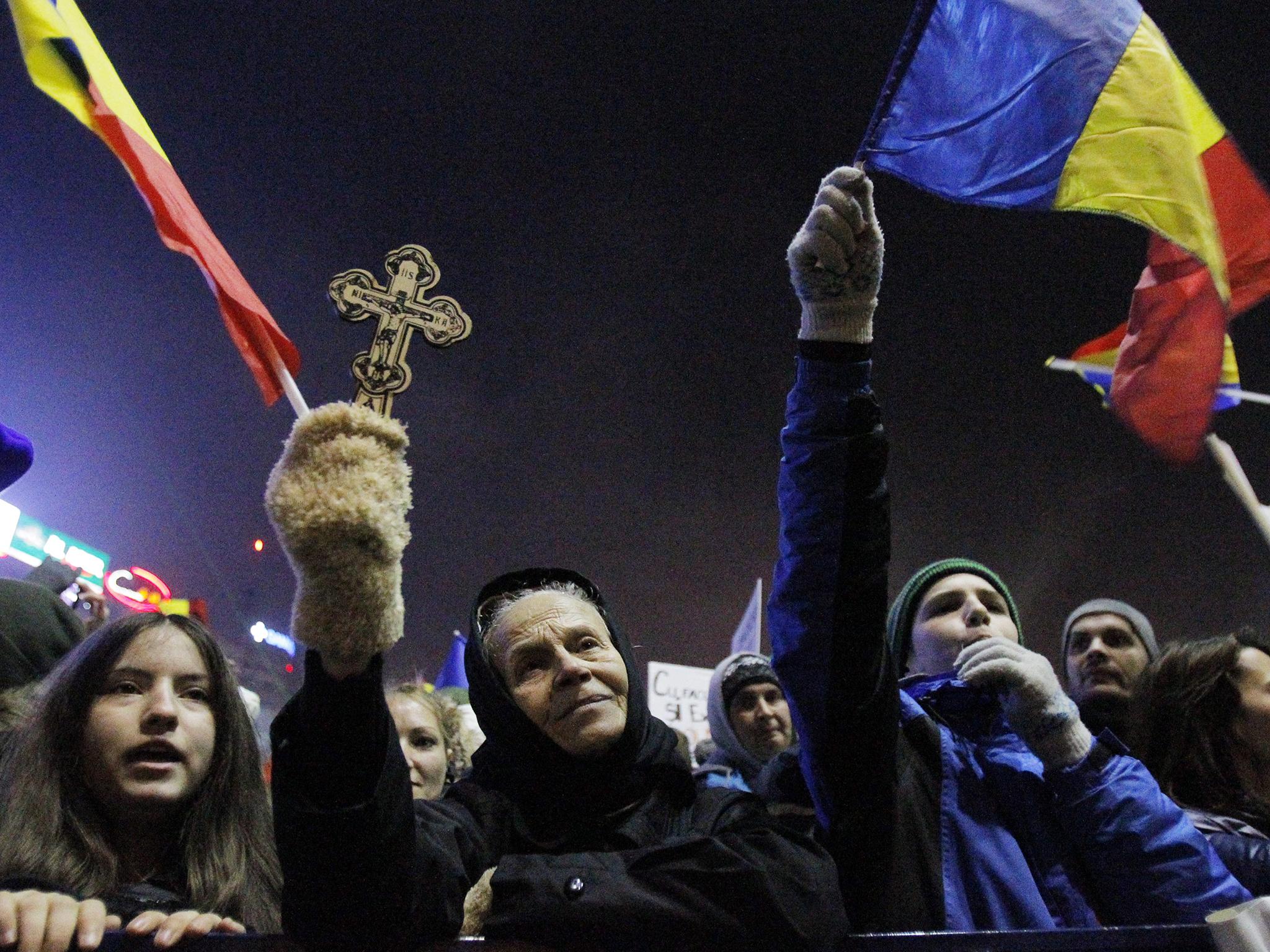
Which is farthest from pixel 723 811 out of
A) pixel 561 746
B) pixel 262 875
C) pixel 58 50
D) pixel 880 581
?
pixel 58 50

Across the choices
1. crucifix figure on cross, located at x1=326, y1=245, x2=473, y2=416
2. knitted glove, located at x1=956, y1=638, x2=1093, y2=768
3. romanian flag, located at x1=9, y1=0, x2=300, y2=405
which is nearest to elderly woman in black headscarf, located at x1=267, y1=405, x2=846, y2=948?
crucifix figure on cross, located at x1=326, y1=245, x2=473, y2=416

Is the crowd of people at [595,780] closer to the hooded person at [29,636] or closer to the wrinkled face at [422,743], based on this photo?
the hooded person at [29,636]

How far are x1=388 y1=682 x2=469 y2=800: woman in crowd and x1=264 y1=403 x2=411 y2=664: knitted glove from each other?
2.35m

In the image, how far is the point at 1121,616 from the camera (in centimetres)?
384

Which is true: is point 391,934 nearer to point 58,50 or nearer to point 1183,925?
point 1183,925

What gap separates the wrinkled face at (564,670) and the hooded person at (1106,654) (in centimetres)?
219

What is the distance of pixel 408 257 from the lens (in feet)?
7.78

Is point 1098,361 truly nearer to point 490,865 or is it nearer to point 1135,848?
point 1135,848

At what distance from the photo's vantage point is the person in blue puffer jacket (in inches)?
75.4

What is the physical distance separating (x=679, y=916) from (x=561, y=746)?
48 centimetres

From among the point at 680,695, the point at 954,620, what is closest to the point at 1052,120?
the point at 954,620

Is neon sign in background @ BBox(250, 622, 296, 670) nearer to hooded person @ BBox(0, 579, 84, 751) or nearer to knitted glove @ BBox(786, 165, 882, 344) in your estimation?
hooded person @ BBox(0, 579, 84, 751)

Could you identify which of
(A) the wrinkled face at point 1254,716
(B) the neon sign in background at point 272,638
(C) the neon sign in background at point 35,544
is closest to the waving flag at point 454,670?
(A) the wrinkled face at point 1254,716

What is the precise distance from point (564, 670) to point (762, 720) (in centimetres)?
248
